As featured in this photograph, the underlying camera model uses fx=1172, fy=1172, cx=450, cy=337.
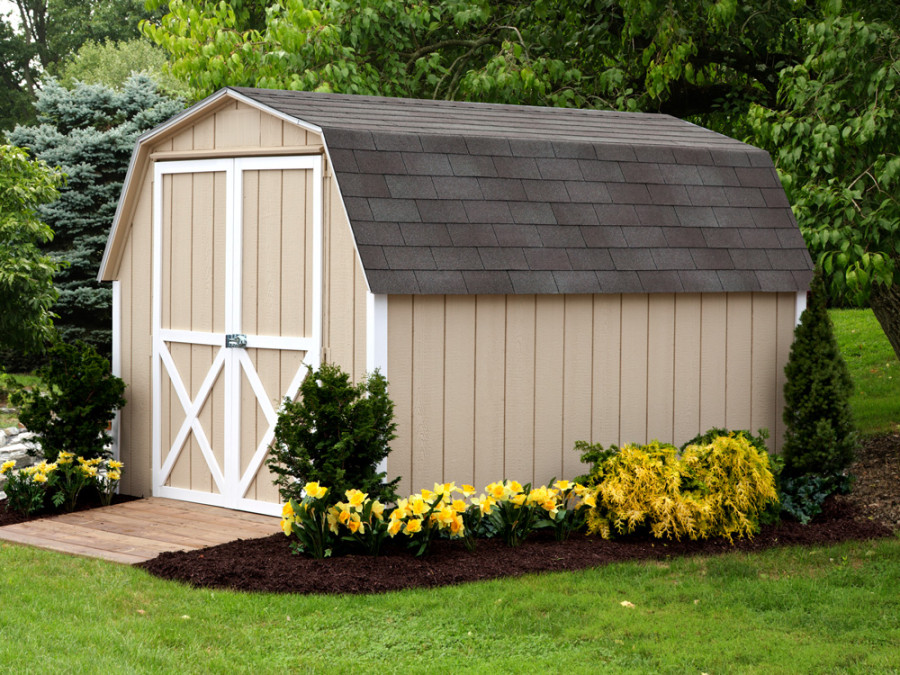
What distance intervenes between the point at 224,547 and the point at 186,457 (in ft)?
5.92

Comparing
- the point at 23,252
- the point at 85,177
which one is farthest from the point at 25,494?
the point at 85,177

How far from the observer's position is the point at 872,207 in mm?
9000

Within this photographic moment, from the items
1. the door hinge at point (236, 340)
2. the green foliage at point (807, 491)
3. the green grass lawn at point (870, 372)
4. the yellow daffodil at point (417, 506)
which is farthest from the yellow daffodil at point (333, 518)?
the green grass lawn at point (870, 372)

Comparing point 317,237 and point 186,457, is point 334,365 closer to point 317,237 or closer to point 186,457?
point 317,237

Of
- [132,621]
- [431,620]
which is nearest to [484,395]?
[431,620]

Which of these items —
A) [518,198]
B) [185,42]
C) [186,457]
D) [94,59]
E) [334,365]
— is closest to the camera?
[334,365]

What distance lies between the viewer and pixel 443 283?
24.3 feet

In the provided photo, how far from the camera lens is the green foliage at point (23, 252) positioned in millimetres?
13266

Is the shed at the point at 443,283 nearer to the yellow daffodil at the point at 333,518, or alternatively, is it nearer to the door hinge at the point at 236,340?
the door hinge at the point at 236,340

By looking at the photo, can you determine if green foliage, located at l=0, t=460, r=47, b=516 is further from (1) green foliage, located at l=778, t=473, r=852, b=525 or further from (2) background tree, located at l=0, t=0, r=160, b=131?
(2) background tree, located at l=0, t=0, r=160, b=131

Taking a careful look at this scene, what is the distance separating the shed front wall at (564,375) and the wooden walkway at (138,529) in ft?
4.04

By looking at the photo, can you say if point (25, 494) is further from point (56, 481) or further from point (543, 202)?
point (543, 202)

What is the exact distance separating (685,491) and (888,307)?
12.0 feet

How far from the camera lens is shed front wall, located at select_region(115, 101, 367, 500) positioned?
758 centimetres
